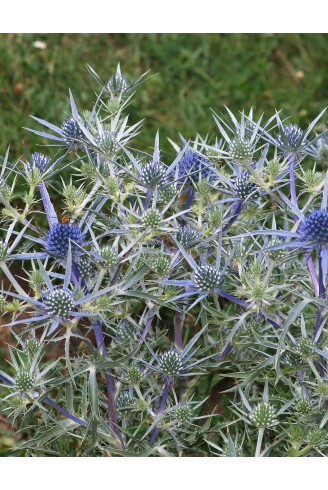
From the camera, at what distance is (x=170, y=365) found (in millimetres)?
2227

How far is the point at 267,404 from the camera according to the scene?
2.20m

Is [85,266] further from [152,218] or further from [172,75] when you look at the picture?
[172,75]

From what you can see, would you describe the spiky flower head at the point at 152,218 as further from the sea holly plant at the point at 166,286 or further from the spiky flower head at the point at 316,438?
the spiky flower head at the point at 316,438

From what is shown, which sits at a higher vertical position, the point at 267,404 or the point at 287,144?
the point at 287,144

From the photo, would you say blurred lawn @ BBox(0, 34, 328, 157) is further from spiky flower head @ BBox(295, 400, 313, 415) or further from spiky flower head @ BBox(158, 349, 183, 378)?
spiky flower head @ BBox(295, 400, 313, 415)

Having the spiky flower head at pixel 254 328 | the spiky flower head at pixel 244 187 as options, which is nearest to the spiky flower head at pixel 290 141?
the spiky flower head at pixel 244 187

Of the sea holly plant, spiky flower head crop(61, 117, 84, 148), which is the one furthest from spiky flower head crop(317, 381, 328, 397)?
spiky flower head crop(61, 117, 84, 148)

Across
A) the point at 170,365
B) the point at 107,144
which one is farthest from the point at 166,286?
the point at 107,144

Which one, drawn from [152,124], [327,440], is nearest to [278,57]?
[152,124]

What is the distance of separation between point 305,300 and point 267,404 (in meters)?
0.38

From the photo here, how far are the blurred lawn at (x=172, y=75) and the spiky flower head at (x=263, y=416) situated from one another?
2400 millimetres

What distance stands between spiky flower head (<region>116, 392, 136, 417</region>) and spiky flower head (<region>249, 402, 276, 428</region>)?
1.28 feet

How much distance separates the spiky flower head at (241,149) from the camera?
2110 millimetres

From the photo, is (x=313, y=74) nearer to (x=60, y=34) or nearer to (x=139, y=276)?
(x=60, y=34)
